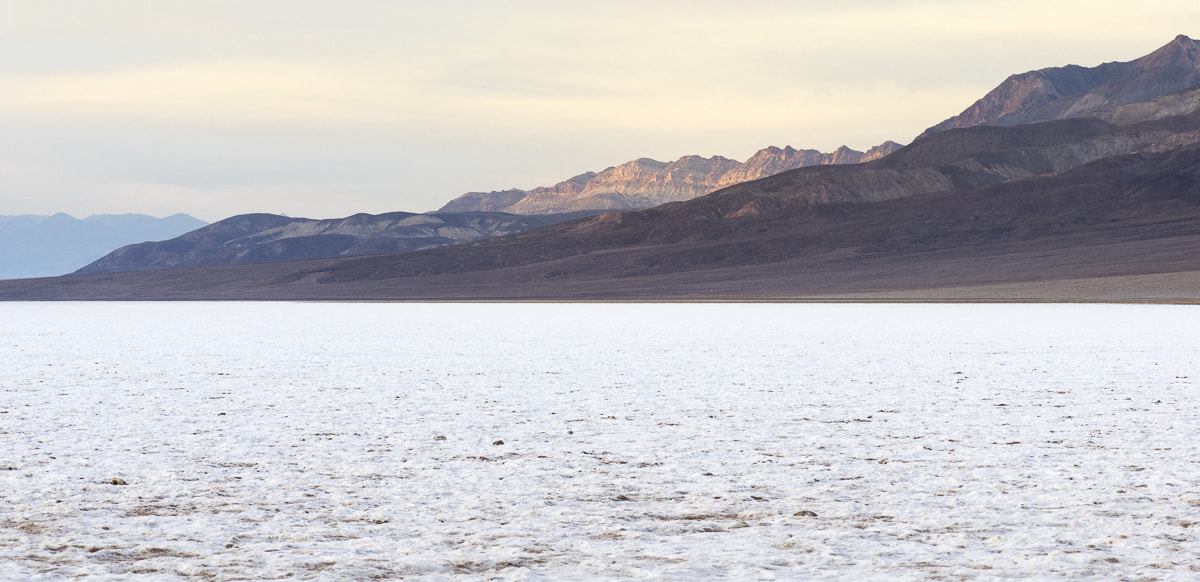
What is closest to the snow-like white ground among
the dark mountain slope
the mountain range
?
the mountain range

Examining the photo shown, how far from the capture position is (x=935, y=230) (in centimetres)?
13375

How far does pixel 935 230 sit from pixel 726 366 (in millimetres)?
119822

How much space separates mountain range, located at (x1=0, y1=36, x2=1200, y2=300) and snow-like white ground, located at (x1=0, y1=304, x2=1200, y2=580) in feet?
221

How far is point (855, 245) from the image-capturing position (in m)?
131

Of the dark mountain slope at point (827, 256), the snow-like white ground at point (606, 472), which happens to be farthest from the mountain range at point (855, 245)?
the snow-like white ground at point (606, 472)

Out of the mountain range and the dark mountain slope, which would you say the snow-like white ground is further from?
the dark mountain slope

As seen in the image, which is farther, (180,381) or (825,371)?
(825,371)

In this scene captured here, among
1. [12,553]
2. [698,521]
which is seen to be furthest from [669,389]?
[12,553]

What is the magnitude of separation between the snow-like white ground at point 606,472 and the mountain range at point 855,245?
221 ft

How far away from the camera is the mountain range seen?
100875 millimetres

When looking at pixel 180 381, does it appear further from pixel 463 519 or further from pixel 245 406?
pixel 463 519

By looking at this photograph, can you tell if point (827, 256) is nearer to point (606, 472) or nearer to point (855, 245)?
point (855, 245)

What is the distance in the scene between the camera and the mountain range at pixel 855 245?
10088 cm

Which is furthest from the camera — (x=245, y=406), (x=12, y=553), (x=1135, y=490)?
(x=245, y=406)
